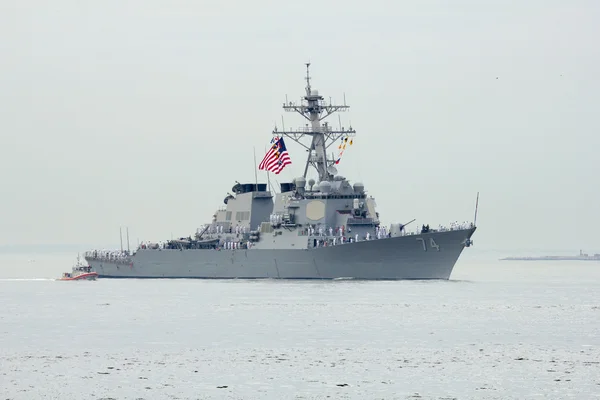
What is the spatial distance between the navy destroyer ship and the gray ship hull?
6 centimetres

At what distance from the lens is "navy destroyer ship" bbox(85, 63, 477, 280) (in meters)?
66.3

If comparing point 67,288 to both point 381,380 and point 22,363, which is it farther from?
point 381,380

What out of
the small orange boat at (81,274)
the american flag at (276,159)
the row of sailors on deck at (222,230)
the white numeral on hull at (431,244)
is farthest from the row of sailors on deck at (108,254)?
the white numeral on hull at (431,244)


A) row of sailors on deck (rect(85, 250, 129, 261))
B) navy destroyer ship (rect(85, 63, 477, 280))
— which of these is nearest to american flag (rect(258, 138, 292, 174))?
navy destroyer ship (rect(85, 63, 477, 280))

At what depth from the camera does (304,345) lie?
38.9 metres

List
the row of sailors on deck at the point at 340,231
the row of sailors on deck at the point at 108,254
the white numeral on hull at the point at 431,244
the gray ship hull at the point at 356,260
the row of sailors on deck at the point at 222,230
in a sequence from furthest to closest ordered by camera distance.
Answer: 1. the row of sailors on deck at the point at 108,254
2. the row of sailors on deck at the point at 222,230
3. the row of sailors on deck at the point at 340,231
4. the gray ship hull at the point at 356,260
5. the white numeral on hull at the point at 431,244

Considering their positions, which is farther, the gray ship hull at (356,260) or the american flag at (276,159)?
the american flag at (276,159)

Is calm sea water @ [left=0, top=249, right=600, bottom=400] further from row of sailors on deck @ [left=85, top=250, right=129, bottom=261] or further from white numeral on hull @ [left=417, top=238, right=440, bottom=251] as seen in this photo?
row of sailors on deck @ [left=85, top=250, right=129, bottom=261]

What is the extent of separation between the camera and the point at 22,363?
34938 millimetres

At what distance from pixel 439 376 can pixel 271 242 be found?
39.7m

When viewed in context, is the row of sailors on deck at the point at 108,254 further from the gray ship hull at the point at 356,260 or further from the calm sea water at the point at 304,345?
the calm sea water at the point at 304,345

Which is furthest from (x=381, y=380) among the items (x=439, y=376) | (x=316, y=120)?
(x=316, y=120)

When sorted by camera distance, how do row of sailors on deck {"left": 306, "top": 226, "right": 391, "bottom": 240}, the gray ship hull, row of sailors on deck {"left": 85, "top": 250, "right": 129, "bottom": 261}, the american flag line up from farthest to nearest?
row of sailors on deck {"left": 85, "top": 250, "right": 129, "bottom": 261} < the american flag < row of sailors on deck {"left": 306, "top": 226, "right": 391, "bottom": 240} < the gray ship hull

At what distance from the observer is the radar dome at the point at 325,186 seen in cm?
6994
